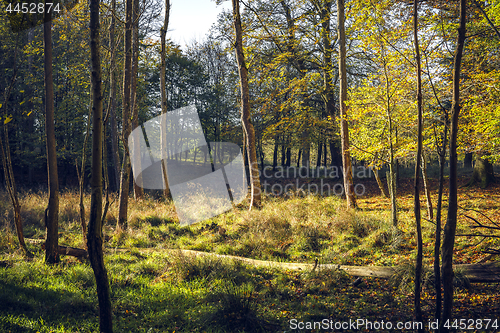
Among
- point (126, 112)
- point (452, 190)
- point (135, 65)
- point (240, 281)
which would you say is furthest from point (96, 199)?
point (135, 65)

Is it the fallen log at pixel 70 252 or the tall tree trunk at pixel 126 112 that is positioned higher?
the tall tree trunk at pixel 126 112

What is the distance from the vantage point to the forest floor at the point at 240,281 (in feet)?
12.2

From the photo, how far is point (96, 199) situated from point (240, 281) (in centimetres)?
302

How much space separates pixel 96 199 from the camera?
2.94m

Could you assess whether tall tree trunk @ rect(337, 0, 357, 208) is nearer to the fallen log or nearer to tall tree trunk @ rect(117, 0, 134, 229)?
tall tree trunk @ rect(117, 0, 134, 229)

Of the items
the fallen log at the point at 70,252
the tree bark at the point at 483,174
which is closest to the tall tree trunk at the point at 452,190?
the fallen log at the point at 70,252

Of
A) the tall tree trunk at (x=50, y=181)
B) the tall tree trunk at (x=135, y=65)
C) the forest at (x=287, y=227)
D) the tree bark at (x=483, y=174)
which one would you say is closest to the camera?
the forest at (x=287, y=227)

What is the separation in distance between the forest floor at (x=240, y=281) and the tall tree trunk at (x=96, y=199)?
2.51 ft

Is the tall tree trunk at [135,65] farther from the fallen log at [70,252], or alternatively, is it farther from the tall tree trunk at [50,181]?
the fallen log at [70,252]

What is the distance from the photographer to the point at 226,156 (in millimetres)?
30594

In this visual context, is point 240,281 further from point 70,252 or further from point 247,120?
point 247,120

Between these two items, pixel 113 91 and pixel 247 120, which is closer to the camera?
pixel 113 91

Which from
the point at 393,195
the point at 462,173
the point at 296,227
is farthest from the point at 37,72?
the point at 462,173

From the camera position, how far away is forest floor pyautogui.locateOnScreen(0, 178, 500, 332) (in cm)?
372
